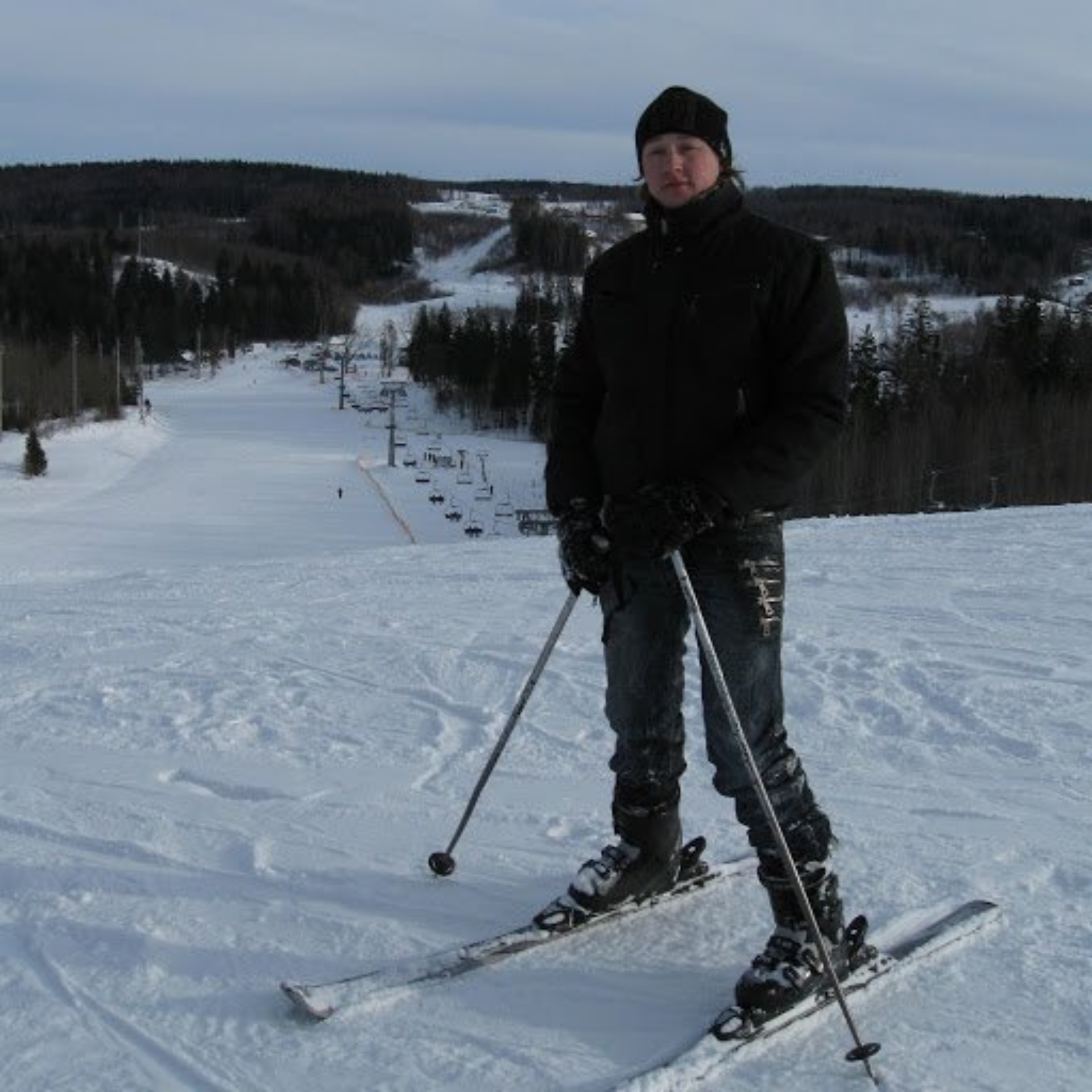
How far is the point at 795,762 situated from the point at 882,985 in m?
0.57

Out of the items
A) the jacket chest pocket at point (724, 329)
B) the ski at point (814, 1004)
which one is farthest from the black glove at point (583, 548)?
the ski at point (814, 1004)

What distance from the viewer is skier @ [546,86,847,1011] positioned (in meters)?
2.74

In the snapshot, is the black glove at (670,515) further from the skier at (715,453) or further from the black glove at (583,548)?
the black glove at (583,548)

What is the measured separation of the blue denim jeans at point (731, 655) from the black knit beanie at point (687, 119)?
2.99 feet

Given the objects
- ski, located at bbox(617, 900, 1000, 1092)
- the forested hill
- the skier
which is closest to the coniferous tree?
the skier

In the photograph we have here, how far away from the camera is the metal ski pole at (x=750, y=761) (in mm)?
2707

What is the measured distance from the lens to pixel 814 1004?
9.15 ft

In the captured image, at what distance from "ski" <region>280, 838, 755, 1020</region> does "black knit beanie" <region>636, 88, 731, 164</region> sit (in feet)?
6.28

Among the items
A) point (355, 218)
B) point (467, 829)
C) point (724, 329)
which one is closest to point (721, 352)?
point (724, 329)

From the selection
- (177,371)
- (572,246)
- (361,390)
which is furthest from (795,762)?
(572,246)

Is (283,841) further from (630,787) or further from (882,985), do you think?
(882,985)

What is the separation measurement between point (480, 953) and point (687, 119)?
2.08 meters

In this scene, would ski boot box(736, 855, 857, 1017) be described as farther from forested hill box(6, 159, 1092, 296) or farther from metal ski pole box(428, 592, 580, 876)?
forested hill box(6, 159, 1092, 296)

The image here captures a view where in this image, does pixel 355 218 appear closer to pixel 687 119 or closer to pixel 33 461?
pixel 33 461
